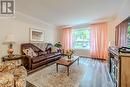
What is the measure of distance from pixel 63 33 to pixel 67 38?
19.7 inches

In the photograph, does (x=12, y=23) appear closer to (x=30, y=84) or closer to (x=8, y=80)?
(x=30, y=84)

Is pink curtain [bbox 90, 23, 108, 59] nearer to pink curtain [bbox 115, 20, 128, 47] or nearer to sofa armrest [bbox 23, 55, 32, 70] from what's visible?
pink curtain [bbox 115, 20, 128, 47]

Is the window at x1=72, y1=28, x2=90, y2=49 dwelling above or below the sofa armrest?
above

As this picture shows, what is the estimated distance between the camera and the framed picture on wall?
17.9 ft

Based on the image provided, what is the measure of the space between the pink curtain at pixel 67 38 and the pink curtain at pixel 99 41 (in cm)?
155

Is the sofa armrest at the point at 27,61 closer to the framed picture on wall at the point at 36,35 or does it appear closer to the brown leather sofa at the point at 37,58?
the brown leather sofa at the point at 37,58

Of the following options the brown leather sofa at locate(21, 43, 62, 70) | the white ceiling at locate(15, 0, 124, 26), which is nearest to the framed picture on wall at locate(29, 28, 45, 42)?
the brown leather sofa at locate(21, 43, 62, 70)

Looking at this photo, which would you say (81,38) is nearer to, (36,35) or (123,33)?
(36,35)

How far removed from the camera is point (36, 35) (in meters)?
5.84

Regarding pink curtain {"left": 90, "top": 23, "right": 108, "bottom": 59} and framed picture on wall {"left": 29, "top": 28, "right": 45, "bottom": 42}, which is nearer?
framed picture on wall {"left": 29, "top": 28, "right": 45, "bottom": 42}

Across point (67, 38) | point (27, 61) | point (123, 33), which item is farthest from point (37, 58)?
point (67, 38)

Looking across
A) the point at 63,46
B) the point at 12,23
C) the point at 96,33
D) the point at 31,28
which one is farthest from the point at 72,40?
the point at 12,23

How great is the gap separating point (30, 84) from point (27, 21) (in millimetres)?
3216

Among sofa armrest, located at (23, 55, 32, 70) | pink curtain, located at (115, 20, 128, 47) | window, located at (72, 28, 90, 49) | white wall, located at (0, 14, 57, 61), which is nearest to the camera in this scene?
pink curtain, located at (115, 20, 128, 47)
